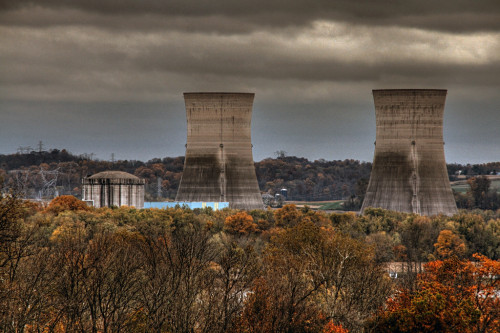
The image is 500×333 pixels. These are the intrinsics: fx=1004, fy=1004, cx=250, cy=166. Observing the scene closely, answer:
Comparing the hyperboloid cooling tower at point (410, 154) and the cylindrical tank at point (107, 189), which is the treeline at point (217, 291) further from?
the cylindrical tank at point (107, 189)

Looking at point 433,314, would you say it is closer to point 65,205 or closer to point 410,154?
point 410,154

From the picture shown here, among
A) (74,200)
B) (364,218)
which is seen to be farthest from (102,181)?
(364,218)

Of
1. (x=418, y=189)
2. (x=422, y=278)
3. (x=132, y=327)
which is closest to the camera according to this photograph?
(x=132, y=327)

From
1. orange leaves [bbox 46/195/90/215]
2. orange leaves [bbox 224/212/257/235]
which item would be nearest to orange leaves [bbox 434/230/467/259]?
orange leaves [bbox 224/212/257/235]

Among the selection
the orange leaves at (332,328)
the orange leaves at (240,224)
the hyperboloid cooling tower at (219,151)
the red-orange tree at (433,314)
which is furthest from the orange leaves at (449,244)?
the orange leaves at (332,328)

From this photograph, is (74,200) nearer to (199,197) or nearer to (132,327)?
(199,197)
